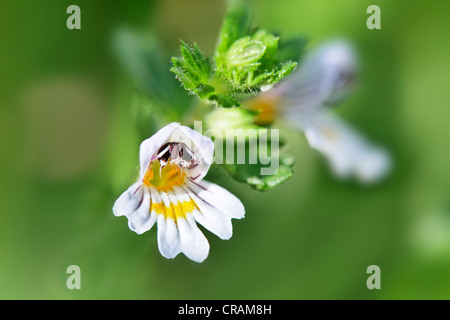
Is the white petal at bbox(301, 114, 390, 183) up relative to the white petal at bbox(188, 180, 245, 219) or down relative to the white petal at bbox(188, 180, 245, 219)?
up

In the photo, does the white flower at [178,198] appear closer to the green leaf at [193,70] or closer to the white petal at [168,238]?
the white petal at [168,238]

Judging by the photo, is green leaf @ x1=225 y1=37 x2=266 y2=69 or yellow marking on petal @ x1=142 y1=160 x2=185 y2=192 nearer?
green leaf @ x1=225 y1=37 x2=266 y2=69

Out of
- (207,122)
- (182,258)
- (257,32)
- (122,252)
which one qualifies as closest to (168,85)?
(207,122)

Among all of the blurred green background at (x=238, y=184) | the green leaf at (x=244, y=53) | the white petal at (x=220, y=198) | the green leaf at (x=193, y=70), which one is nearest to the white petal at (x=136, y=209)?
the white petal at (x=220, y=198)

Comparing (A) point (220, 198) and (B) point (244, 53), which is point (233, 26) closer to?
(B) point (244, 53)

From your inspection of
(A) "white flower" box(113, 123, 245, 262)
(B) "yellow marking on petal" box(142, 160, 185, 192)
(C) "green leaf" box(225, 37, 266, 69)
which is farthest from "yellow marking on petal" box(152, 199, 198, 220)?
(C) "green leaf" box(225, 37, 266, 69)

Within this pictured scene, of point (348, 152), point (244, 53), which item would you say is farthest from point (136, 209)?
point (348, 152)

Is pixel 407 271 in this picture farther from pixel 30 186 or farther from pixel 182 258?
pixel 30 186

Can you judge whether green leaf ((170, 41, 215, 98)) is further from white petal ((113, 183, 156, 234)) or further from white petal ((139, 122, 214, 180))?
white petal ((113, 183, 156, 234))
